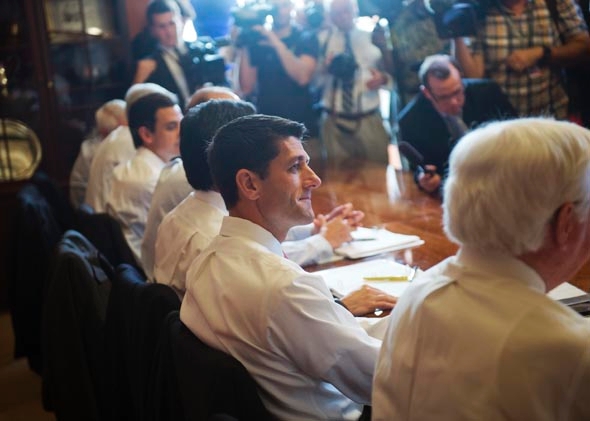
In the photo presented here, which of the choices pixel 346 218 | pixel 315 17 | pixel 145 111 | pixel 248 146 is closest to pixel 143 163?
pixel 145 111

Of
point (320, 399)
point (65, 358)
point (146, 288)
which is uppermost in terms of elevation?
point (146, 288)

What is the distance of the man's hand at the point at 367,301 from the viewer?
1734mm

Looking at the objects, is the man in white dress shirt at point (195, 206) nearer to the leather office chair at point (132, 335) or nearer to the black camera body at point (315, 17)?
the leather office chair at point (132, 335)

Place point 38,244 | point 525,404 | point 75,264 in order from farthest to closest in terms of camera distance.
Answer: point 38,244 < point 75,264 < point 525,404

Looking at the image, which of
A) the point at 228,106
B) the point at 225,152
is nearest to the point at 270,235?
the point at 225,152

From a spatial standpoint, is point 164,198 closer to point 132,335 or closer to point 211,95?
point 211,95

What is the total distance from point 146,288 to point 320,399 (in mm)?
431

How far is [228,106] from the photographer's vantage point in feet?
6.81

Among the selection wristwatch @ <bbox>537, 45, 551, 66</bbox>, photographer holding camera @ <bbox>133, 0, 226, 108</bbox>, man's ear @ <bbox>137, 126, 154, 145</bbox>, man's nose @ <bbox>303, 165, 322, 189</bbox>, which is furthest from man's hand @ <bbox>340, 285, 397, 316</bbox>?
photographer holding camera @ <bbox>133, 0, 226, 108</bbox>

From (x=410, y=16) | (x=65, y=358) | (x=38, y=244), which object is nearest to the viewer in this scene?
(x=65, y=358)

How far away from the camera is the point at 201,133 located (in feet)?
6.64

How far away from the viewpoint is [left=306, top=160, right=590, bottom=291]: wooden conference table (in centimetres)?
222

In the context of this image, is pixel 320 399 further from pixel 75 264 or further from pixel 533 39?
pixel 533 39

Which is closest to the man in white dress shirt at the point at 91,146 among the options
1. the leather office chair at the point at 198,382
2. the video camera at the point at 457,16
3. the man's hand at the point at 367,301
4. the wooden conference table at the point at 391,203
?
the wooden conference table at the point at 391,203
